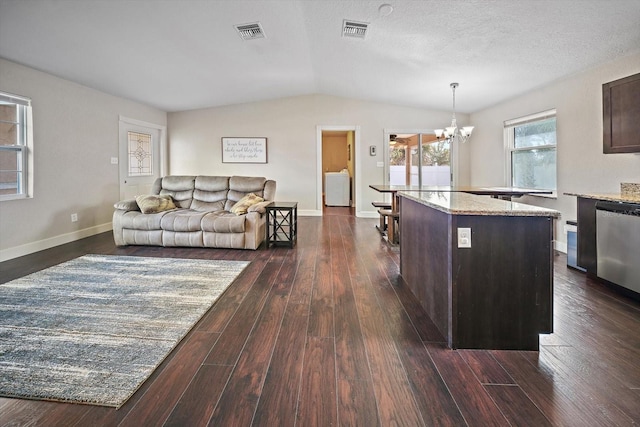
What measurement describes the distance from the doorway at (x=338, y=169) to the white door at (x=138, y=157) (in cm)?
355

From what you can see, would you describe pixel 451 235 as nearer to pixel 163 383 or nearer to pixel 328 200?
pixel 163 383

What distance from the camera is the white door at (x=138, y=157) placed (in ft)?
19.7

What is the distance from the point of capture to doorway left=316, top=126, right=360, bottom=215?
24.3 ft

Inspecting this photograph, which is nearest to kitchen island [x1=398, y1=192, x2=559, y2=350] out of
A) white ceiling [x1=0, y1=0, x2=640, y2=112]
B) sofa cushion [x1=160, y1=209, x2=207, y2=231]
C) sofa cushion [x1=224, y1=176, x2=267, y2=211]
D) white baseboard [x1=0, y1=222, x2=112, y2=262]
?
white ceiling [x1=0, y1=0, x2=640, y2=112]

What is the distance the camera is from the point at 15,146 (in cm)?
402

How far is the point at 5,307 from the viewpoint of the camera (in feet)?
8.11

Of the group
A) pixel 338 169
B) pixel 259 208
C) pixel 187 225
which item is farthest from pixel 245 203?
pixel 338 169

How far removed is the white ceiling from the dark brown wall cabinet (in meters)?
0.45

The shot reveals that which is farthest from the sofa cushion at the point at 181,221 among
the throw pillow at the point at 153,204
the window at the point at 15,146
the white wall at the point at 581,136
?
the white wall at the point at 581,136

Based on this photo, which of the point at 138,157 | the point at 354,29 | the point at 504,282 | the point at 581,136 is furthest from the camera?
the point at 138,157

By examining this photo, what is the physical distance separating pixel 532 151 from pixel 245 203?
14.7 ft

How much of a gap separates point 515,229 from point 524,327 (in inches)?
22.6

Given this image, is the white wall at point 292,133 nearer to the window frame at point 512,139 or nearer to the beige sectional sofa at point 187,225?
the window frame at point 512,139

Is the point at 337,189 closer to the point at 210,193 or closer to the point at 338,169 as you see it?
the point at 338,169
